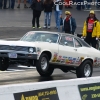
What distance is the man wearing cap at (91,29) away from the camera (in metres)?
21.4

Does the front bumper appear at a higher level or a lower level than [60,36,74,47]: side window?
lower

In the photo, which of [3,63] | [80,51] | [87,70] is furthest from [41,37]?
[87,70]

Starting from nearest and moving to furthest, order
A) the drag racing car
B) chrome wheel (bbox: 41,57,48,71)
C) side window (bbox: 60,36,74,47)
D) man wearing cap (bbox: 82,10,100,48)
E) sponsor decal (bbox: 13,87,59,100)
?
1. sponsor decal (bbox: 13,87,59,100)
2. the drag racing car
3. chrome wheel (bbox: 41,57,48,71)
4. side window (bbox: 60,36,74,47)
5. man wearing cap (bbox: 82,10,100,48)

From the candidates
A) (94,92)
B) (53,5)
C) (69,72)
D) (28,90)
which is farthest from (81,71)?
(53,5)

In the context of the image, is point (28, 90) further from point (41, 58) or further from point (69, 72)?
point (69, 72)

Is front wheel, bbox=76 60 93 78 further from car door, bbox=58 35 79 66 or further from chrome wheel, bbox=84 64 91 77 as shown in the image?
car door, bbox=58 35 79 66

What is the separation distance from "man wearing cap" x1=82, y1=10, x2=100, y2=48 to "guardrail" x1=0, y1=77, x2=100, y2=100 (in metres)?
11.8

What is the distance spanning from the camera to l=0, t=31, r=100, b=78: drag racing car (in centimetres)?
1547

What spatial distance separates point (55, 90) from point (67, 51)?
7.75 meters

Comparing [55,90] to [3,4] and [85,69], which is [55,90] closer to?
[85,69]

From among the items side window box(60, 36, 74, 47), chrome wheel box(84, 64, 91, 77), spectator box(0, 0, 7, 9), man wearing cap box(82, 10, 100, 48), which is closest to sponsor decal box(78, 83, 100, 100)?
side window box(60, 36, 74, 47)

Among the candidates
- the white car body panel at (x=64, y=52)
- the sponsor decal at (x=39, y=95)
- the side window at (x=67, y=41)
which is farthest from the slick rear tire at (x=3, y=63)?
the sponsor decal at (x=39, y=95)

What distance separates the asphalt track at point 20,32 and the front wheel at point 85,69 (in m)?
0.46

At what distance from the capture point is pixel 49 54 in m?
16.0
